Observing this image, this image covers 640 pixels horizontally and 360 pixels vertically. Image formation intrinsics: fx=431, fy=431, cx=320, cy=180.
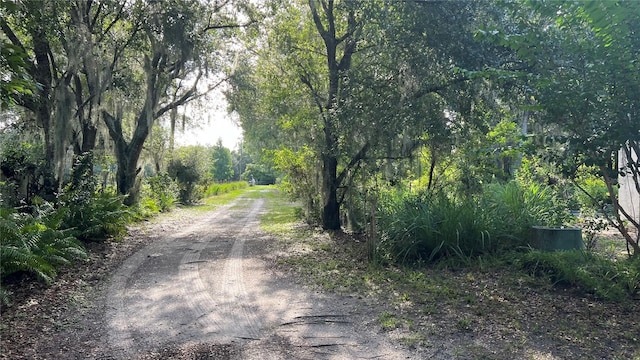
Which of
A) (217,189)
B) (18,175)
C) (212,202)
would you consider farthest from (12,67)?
(217,189)

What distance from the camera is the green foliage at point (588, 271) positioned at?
4602 millimetres

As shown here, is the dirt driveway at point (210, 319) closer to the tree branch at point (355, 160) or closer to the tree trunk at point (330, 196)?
the tree branch at point (355, 160)

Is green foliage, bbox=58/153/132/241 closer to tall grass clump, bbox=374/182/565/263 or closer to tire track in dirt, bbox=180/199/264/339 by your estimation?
tire track in dirt, bbox=180/199/264/339

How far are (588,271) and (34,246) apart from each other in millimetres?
6915

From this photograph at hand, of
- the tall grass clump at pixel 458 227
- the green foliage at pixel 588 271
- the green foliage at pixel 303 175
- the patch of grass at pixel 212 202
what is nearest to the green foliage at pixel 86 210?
the green foliage at pixel 303 175

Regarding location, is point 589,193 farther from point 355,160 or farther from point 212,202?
point 212,202

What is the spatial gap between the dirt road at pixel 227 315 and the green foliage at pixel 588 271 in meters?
2.40

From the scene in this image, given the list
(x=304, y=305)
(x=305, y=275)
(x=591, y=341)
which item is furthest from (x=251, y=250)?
(x=591, y=341)

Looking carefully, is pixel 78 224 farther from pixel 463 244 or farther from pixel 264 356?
pixel 463 244

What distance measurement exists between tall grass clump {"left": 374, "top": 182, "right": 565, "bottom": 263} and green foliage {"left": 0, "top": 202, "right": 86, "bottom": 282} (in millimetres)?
4659

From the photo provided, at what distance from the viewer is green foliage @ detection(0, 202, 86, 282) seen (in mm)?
5074

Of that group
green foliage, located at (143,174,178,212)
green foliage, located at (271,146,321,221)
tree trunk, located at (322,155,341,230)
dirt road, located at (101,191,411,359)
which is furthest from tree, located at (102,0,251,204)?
dirt road, located at (101,191,411,359)

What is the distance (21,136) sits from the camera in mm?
11617

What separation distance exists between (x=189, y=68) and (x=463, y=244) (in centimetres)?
930
